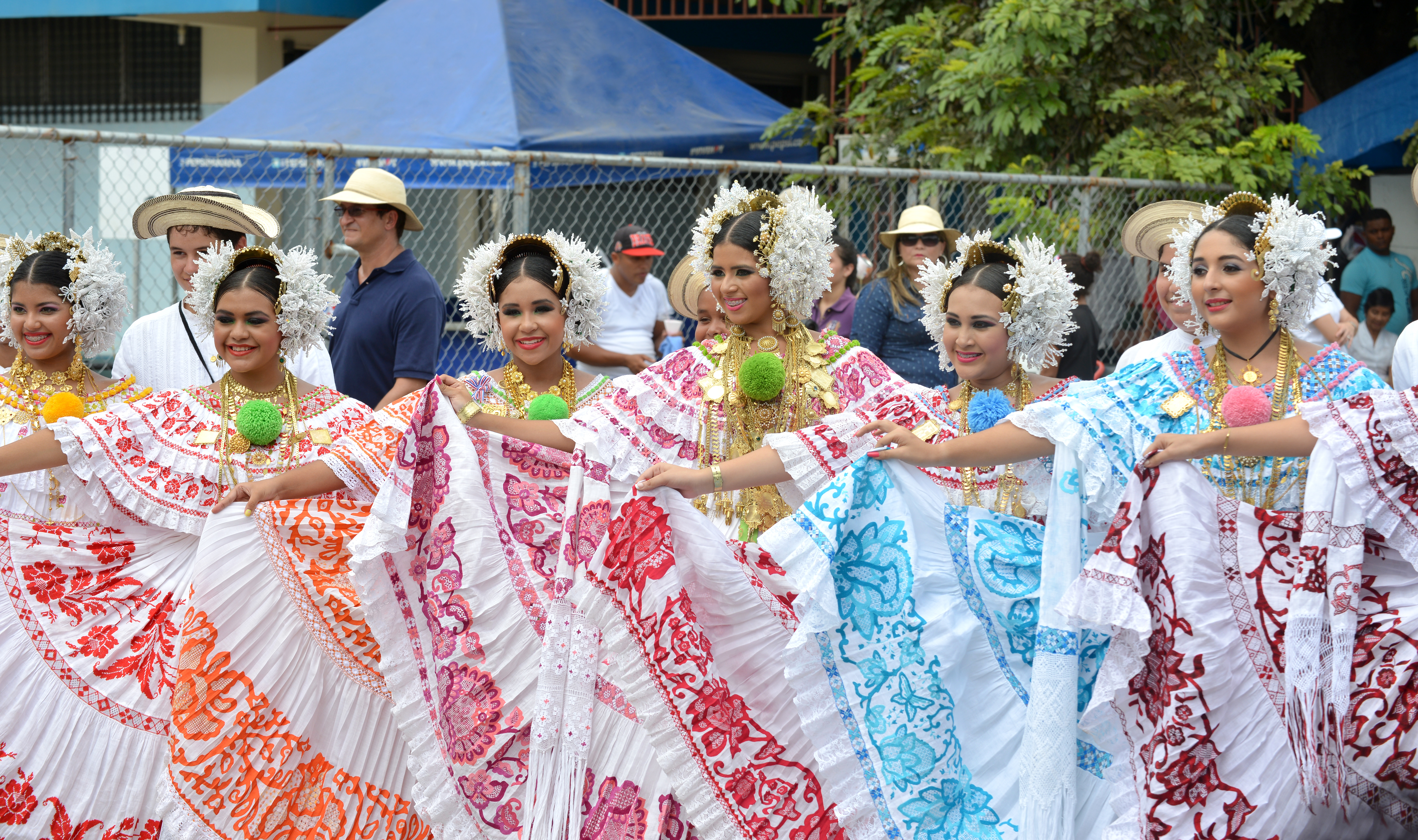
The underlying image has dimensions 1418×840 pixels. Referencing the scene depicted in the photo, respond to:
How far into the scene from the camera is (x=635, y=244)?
25.7 feet

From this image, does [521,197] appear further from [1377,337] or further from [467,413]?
[1377,337]

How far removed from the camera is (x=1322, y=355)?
3596 millimetres

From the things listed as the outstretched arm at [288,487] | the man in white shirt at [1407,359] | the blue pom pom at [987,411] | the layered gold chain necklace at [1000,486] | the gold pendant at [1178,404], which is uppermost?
the man in white shirt at [1407,359]

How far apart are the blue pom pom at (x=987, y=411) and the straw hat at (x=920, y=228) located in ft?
9.54

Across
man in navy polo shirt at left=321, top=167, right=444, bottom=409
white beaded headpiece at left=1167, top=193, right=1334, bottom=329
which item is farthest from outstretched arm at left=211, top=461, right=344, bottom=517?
white beaded headpiece at left=1167, top=193, right=1334, bottom=329

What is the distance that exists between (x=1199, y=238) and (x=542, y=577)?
2017 mm

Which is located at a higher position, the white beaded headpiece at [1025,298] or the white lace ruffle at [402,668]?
the white beaded headpiece at [1025,298]

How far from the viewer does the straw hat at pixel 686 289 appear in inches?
251

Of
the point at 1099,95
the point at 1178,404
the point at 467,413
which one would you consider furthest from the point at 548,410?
the point at 1099,95

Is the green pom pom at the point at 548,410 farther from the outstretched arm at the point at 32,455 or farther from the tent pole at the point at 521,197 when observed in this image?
the tent pole at the point at 521,197

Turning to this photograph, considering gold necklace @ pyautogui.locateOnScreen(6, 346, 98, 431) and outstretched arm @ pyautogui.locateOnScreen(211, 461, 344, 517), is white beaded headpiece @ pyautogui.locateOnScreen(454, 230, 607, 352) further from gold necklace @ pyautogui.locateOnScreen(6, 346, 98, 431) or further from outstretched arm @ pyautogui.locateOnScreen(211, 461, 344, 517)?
gold necklace @ pyautogui.locateOnScreen(6, 346, 98, 431)

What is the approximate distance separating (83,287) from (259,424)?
2.77 feet

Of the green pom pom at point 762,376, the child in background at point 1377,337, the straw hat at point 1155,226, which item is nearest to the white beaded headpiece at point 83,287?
the green pom pom at point 762,376

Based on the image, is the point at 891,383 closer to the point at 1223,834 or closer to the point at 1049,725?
the point at 1049,725
